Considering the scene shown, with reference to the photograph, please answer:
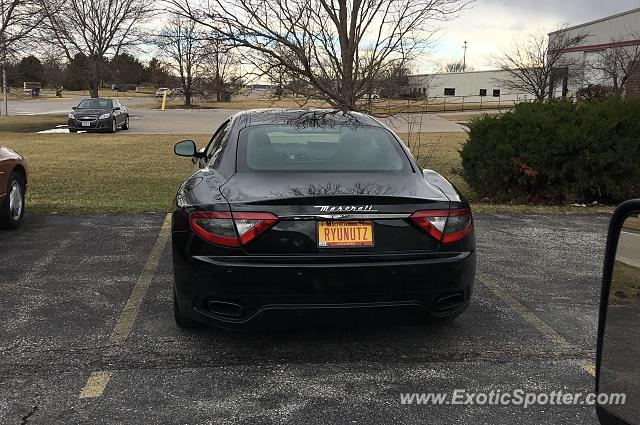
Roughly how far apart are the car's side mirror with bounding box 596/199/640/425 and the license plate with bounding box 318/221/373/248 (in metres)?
1.61

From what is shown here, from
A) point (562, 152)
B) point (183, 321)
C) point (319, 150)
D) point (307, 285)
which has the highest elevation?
point (319, 150)

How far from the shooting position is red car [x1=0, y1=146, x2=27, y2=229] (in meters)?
6.40

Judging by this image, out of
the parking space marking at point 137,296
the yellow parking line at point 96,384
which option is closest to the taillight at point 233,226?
the yellow parking line at point 96,384

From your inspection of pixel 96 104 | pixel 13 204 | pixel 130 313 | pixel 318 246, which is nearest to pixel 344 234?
pixel 318 246

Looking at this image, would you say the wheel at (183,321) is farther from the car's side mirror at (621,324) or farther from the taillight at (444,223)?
the car's side mirror at (621,324)

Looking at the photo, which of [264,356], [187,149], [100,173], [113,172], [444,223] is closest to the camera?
[444,223]

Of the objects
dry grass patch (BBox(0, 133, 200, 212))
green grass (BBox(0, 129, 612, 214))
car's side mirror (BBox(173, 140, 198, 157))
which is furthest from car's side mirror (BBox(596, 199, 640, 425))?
dry grass patch (BBox(0, 133, 200, 212))

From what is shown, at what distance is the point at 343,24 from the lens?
9.42 meters

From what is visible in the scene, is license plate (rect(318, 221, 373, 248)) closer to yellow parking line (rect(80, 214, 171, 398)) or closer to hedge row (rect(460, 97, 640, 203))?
yellow parking line (rect(80, 214, 171, 398))

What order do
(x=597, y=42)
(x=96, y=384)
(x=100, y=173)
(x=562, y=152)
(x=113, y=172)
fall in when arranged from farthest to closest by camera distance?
(x=597, y=42), (x=113, y=172), (x=100, y=173), (x=562, y=152), (x=96, y=384)

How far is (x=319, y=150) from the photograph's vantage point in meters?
4.15

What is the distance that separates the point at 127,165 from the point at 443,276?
11417mm

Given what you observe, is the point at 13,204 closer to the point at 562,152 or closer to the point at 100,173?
the point at 100,173

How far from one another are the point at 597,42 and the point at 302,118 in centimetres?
4272
